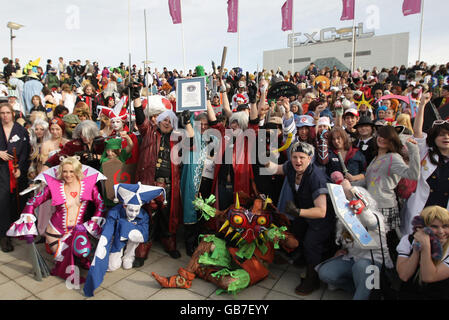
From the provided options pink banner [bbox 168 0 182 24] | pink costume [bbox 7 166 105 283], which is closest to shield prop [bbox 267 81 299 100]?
pink costume [bbox 7 166 105 283]

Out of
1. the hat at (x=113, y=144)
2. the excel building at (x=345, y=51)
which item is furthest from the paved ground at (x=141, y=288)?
the excel building at (x=345, y=51)

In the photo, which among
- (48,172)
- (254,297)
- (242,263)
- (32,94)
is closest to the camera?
(254,297)

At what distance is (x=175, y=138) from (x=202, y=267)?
159 cm

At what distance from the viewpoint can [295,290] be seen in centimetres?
286

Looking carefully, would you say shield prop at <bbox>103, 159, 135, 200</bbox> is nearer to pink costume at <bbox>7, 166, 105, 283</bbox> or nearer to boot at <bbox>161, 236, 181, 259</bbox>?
pink costume at <bbox>7, 166, 105, 283</bbox>

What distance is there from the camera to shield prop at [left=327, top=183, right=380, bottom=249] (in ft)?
7.96

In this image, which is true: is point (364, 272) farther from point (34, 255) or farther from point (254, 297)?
point (34, 255)

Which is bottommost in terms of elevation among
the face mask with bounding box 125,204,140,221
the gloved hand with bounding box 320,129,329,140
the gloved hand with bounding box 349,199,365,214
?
the face mask with bounding box 125,204,140,221

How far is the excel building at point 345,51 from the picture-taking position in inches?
1345

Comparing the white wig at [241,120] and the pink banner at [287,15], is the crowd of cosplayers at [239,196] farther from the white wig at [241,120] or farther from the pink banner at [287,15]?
the pink banner at [287,15]

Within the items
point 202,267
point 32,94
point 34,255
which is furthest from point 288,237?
point 32,94

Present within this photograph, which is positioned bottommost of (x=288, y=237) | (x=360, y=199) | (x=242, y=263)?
(x=242, y=263)

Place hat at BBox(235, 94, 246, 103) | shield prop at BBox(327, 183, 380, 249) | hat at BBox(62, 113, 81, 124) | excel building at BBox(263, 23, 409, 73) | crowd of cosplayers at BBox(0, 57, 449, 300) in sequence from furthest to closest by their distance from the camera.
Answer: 1. excel building at BBox(263, 23, 409, 73)
2. hat at BBox(235, 94, 246, 103)
3. hat at BBox(62, 113, 81, 124)
4. crowd of cosplayers at BBox(0, 57, 449, 300)
5. shield prop at BBox(327, 183, 380, 249)

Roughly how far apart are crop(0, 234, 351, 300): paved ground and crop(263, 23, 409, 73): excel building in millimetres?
32751
